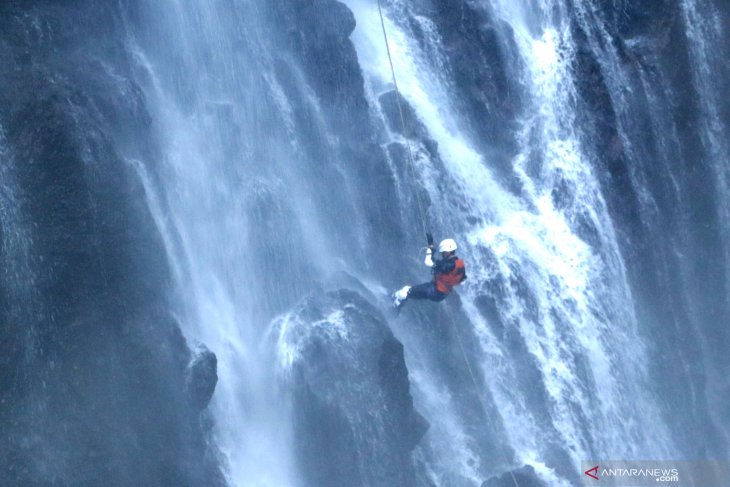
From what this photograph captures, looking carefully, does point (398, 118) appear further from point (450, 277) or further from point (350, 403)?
point (350, 403)

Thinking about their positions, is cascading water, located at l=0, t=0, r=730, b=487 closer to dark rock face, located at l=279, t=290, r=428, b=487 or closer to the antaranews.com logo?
dark rock face, located at l=279, t=290, r=428, b=487

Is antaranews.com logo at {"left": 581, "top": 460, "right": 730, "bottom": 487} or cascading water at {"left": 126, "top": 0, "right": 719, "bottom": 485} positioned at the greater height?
cascading water at {"left": 126, "top": 0, "right": 719, "bottom": 485}

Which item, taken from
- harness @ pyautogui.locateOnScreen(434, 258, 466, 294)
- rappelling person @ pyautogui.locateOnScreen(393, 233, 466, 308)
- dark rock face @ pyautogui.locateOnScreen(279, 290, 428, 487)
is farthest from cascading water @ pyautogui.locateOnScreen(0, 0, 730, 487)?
harness @ pyautogui.locateOnScreen(434, 258, 466, 294)

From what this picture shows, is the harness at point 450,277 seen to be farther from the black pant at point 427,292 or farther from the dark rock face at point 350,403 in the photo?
the dark rock face at point 350,403

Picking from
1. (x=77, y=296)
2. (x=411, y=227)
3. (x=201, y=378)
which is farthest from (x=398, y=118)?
(x=77, y=296)

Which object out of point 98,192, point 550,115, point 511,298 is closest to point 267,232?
point 98,192
